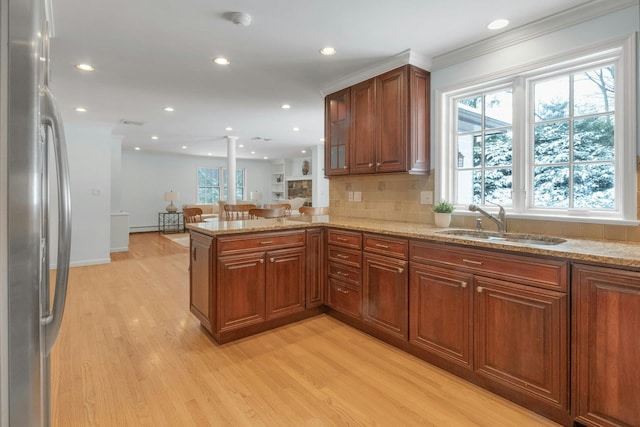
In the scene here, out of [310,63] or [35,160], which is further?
[310,63]

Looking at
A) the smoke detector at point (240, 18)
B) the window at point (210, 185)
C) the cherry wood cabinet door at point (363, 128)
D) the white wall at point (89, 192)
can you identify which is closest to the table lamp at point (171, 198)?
the window at point (210, 185)

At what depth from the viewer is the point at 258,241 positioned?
8.91 feet

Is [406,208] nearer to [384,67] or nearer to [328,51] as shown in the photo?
[384,67]

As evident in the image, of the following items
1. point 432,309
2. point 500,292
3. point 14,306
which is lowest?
point 432,309

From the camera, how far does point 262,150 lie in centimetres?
919

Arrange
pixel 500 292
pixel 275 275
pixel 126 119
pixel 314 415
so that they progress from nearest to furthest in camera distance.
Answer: pixel 314 415 → pixel 500 292 → pixel 275 275 → pixel 126 119

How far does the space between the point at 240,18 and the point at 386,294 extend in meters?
2.25

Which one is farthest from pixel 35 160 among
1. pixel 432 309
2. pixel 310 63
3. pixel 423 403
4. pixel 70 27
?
pixel 310 63

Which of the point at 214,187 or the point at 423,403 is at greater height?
the point at 214,187

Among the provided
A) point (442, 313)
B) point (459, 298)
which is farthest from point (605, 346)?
point (442, 313)

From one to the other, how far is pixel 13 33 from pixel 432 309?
7.67 feet

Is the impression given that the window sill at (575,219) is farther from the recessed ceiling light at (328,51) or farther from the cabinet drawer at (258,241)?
the recessed ceiling light at (328,51)

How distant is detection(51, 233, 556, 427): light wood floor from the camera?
1.76m

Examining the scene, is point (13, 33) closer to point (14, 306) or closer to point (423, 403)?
point (14, 306)
